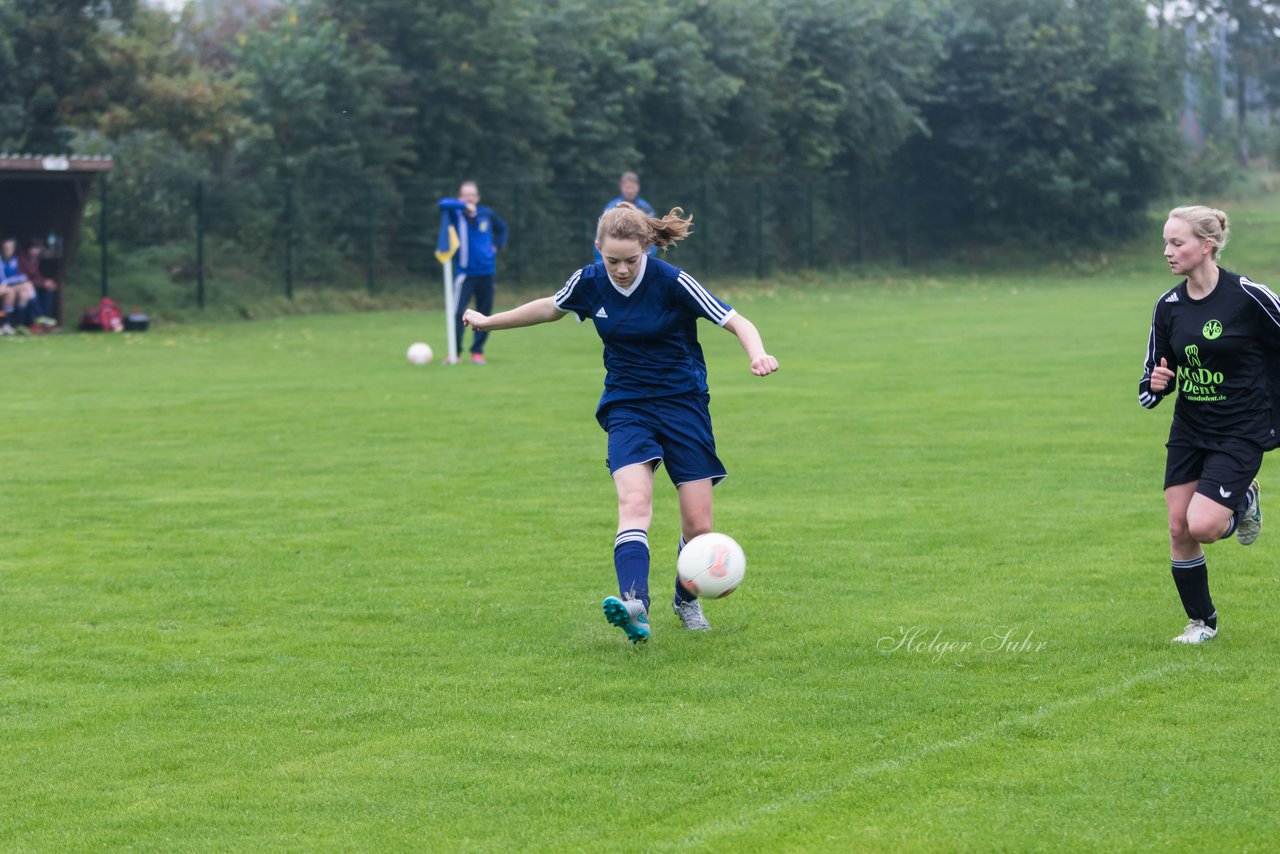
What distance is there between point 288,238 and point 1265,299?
26.9 m

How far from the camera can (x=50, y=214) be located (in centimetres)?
2706

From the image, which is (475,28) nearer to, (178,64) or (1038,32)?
(178,64)

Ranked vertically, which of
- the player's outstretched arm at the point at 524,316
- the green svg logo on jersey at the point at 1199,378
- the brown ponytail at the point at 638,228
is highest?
the brown ponytail at the point at 638,228

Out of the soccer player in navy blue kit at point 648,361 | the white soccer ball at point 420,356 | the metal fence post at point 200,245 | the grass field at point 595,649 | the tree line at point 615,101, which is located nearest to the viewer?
the grass field at point 595,649

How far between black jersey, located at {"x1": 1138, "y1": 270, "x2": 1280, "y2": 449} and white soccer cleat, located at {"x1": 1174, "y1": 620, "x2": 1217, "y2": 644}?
2.49ft

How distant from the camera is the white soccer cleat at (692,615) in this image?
22.5ft

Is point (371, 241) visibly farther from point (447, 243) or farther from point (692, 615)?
point (692, 615)

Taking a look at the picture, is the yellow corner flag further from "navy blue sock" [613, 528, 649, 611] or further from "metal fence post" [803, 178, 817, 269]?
"metal fence post" [803, 178, 817, 269]

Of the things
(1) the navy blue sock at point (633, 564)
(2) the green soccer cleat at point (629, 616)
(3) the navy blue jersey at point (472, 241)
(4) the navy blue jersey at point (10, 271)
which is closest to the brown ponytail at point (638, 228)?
(1) the navy blue sock at point (633, 564)

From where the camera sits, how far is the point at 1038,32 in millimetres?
45312

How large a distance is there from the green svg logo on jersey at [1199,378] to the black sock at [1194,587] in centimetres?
63

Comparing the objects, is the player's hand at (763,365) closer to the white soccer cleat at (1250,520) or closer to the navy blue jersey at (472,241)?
the white soccer cleat at (1250,520)

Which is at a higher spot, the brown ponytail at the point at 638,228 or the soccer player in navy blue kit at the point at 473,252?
the brown ponytail at the point at 638,228

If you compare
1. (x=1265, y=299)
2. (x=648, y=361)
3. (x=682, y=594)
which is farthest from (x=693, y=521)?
(x=1265, y=299)
